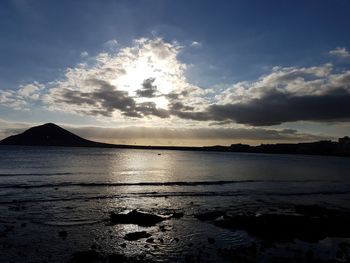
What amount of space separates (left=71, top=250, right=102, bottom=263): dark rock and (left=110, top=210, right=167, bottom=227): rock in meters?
8.70

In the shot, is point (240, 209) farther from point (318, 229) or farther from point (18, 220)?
point (18, 220)

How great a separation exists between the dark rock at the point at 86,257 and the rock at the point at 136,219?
8697 mm

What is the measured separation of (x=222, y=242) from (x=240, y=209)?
14.7 meters

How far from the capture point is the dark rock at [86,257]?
1900cm

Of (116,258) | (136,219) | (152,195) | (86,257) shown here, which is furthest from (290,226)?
(152,195)

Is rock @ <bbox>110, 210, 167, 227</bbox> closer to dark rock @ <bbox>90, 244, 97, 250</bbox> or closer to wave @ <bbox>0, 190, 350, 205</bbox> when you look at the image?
dark rock @ <bbox>90, 244, 97, 250</bbox>

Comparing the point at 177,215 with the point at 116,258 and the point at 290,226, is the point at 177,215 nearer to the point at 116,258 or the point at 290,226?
the point at 290,226

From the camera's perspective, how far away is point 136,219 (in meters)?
29.7

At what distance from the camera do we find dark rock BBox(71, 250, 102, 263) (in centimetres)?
1900

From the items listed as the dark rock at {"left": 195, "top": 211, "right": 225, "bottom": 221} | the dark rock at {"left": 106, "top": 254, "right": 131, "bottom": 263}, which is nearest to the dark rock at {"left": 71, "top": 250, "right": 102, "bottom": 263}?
the dark rock at {"left": 106, "top": 254, "right": 131, "bottom": 263}

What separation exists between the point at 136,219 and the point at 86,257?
33.6 ft

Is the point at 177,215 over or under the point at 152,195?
over

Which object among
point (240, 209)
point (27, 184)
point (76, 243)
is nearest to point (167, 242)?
point (76, 243)

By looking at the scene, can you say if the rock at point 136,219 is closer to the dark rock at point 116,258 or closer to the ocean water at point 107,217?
the ocean water at point 107,217
